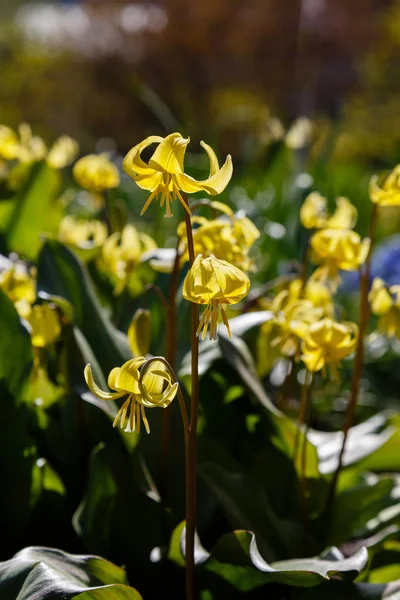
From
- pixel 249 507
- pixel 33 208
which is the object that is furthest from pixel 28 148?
pixel 249 507

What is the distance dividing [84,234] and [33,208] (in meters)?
0.28

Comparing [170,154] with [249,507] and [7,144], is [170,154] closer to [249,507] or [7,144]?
[249,507]

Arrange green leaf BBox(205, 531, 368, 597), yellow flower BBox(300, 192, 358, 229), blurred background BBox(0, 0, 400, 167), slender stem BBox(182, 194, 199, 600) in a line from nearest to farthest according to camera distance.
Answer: slender stem BBox(182, 194, 199, 600)
green leaf BBox(205, 531, 368, 597)
yellow flower BBox(300, 192, 358, 229)
blurred background BBox(0, 0, 400, 167)

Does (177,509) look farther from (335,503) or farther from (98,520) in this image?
→ (335,503)

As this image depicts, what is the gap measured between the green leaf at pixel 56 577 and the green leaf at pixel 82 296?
16.2 inches

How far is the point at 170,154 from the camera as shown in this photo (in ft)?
2.61

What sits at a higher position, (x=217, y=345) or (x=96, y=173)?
(x=96, y=173)

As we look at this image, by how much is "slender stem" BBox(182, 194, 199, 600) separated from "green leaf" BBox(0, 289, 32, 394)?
15.8 inches

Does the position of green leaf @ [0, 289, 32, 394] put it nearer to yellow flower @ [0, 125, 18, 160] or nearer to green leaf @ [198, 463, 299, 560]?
green leaf @ [198, 463, 299, 560]

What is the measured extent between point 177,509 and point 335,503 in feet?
0.96

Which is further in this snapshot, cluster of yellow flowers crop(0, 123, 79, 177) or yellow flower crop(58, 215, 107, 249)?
cluster of yellow flowers crop(0, 123, 79, 177)

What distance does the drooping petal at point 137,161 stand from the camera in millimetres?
796

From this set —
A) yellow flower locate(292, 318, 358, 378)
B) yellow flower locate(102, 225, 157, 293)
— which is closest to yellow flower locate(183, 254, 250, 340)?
yellow flower locate(292, 318, 358, 378)

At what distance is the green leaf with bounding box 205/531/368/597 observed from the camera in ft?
3.37
